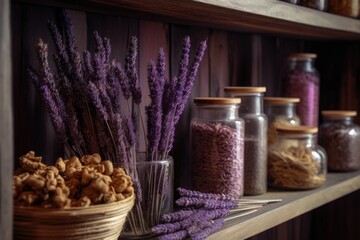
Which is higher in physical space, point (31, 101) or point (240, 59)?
point (240, 59)

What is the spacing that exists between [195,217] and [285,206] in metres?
0.28

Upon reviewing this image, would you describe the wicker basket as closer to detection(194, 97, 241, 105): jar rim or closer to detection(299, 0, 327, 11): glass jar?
detection(194, 97, 241, 105): jar rim

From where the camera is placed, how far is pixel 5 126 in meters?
0.51

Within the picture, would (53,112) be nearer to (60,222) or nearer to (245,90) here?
(60,222)

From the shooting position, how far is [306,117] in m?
1.43

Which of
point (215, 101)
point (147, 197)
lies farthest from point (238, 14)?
point (147, 197)

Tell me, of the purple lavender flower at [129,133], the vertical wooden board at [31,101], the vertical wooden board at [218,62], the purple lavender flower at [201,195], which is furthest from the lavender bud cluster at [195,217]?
the vertical wooden board at [218,62]

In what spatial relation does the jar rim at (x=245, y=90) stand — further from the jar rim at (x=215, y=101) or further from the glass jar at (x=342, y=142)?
the glass jar at (x=342, y=142)

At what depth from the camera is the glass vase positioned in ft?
2.64

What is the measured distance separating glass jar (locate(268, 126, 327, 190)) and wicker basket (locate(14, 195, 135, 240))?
2.08 ft

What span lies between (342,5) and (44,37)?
79cm

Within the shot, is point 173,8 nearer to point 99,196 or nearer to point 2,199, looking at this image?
point 99,196

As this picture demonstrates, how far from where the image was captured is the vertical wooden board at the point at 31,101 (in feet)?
2.73

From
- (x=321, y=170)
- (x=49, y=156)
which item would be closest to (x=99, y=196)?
(x=49, y=156)
